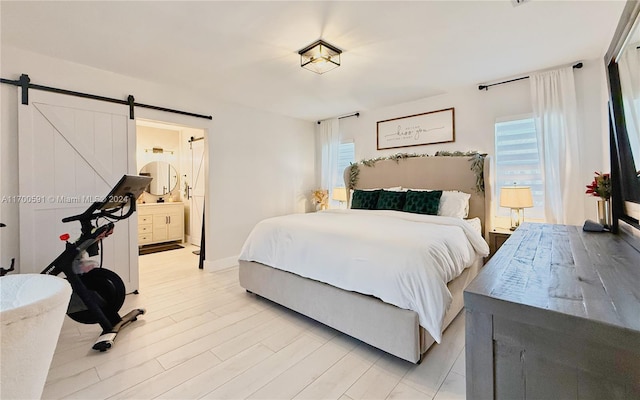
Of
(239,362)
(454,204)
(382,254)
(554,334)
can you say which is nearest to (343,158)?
(454,204)

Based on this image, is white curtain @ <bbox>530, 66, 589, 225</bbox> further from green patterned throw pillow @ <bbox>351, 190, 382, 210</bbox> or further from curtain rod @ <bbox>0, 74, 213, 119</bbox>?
curtain rod @ <bbox>0, 74, 213, 119</bbox>

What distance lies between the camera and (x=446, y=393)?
161 cm

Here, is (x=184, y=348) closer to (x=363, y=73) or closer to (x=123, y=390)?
(x=123, y=390)

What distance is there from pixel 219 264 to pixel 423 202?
303cm

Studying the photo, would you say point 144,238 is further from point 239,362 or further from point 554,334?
point 554,334

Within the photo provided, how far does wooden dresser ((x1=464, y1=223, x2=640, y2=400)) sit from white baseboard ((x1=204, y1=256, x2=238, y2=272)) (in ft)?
12.4

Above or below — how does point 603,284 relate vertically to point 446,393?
above

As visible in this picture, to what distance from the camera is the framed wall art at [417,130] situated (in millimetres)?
3893

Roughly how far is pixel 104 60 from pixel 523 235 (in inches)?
160

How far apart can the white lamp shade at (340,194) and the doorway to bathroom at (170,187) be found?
2.62 metres

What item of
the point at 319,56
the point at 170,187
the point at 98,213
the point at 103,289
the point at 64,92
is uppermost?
the point at 319,56

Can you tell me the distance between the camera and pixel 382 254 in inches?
78.2

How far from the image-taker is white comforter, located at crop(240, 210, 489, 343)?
179 centimetres

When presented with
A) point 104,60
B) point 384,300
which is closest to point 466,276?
point 384,300
